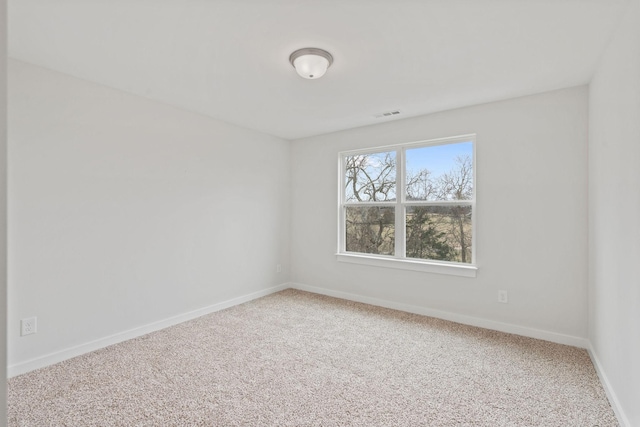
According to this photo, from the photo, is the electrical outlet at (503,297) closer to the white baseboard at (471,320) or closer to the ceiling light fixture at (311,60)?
the white baseboard at (471,320)

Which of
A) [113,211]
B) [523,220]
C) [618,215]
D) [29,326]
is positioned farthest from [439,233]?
[29,326]

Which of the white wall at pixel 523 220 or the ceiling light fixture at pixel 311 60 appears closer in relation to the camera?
the ceiling light fixture at pixel 311 60

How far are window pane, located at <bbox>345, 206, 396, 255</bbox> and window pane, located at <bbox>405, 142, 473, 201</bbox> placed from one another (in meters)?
0.41

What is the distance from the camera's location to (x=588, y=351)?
263 centimetres

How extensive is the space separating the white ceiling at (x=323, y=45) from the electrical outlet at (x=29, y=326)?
1900mm

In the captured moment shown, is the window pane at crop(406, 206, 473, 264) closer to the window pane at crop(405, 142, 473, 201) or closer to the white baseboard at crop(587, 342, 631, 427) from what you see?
the window pane at crop(405, 142, 473, 201)

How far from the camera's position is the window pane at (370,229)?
397 cm

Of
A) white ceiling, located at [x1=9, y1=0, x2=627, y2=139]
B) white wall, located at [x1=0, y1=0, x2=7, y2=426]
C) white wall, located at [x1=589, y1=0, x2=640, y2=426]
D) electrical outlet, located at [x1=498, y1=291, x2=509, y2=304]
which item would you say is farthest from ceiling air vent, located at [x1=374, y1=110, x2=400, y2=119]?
white wall, located at [x1=0, y1=0, x2=7, y2=426]

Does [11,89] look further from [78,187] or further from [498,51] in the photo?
[498,51]

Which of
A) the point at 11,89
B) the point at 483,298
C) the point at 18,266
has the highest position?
the point at 11,89

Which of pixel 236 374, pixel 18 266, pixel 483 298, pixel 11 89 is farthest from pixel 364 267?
pixel 11 89

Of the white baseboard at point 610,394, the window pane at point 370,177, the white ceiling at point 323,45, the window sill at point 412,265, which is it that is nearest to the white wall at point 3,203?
the white ceiling at point 323,45

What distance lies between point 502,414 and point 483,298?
4.97 feet

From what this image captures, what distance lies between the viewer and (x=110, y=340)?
9.10 feet
